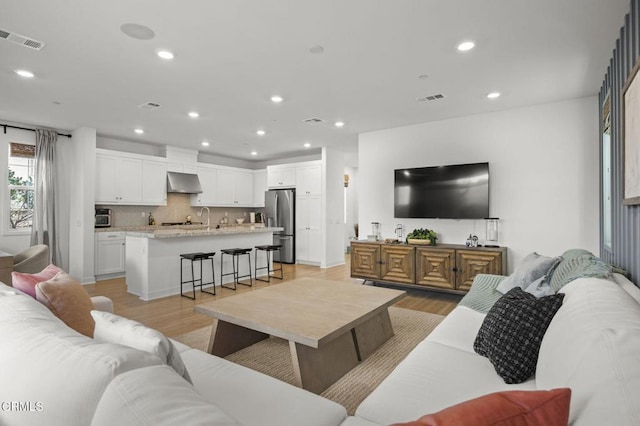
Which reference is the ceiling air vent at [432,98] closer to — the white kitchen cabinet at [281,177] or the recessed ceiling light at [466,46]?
the recessed ceiling light at [466,46]

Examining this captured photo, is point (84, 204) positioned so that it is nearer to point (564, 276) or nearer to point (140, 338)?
point (140, 338)

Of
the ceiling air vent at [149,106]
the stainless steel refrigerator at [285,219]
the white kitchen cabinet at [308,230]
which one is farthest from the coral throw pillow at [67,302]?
the stainless steel refrigerator at [285,219]

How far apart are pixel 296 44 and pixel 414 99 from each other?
197cm

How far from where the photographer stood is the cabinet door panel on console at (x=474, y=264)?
4336 millimetres

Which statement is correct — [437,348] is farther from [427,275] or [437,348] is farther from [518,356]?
[427,275]

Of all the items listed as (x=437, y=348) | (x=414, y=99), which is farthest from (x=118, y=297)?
(x=414, y=99)

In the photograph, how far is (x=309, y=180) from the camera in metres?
7.69

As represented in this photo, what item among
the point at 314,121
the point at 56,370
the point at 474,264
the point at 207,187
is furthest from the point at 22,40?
the point at 474,264

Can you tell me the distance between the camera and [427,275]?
481 cm

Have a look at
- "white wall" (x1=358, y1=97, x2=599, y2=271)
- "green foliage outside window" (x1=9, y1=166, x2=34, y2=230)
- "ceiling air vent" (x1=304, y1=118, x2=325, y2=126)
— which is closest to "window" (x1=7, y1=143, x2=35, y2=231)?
"green foliage outside window" (x1=9, y1=166, x2=34, y2=230)

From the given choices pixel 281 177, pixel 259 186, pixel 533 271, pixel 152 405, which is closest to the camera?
pixel 152 405

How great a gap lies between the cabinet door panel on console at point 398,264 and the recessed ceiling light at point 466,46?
2.80 m

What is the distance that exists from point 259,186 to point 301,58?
5967 millimetres

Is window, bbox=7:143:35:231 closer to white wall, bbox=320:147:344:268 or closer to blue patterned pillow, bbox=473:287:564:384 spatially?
white wall, bbox=320:147:344:268
